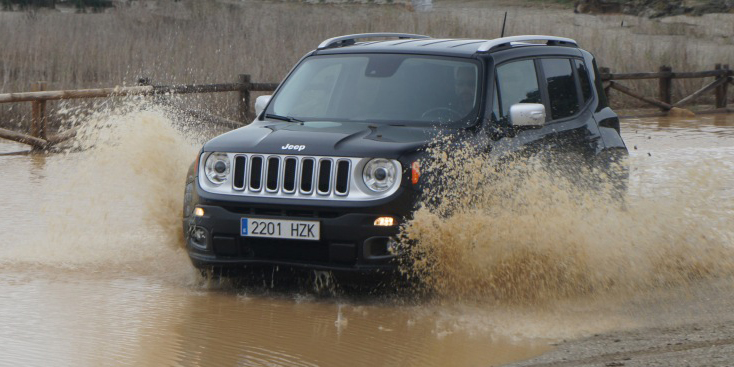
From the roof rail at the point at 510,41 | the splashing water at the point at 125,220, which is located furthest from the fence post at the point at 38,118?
the roof rail at the point at 510,41

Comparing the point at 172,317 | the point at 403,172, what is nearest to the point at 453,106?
the point at 403,172

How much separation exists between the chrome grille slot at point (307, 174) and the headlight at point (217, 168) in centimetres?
54

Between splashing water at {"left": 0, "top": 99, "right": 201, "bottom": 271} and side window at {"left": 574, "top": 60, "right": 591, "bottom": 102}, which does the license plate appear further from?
side window at {"left": 574, "top": 60, "right": 591, "bottom": 102}

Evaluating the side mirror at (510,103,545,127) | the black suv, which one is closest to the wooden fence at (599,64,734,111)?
the black suv

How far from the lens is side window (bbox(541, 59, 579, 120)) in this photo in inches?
355

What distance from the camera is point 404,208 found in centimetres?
715

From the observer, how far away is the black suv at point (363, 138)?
7.19m

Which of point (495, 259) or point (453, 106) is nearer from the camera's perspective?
point (495, 259)

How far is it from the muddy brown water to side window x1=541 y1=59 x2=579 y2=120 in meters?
0.93

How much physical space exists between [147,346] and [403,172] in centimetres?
190

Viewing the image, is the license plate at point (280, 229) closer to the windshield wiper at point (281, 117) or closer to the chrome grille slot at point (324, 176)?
the chrome grille slot at point (324, 176)

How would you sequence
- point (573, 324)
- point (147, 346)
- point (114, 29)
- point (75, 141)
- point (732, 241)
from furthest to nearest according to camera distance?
1. point (114, 29)
2. point (75, 141)
3. point (732, 241)
4. point (573, 324)
5. point (147, 346)

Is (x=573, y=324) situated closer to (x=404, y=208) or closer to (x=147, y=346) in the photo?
(x=404, y=208)

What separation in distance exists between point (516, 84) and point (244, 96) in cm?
1183
